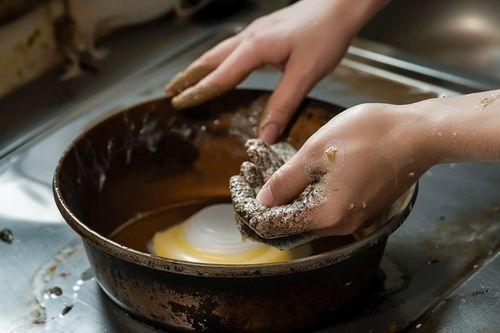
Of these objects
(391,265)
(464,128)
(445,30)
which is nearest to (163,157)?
(391,265)

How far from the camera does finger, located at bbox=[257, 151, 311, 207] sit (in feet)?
2.65

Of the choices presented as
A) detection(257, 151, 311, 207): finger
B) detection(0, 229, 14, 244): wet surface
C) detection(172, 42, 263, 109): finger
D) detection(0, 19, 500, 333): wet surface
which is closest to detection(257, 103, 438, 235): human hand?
detection(257, 151, 311, 207): finger

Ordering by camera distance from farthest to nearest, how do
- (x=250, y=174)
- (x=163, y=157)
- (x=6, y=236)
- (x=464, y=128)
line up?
1. (x=163, y=157)
2. (x=6, y=236)
3. (x=250, y=174)
4. (x=464, y=128)

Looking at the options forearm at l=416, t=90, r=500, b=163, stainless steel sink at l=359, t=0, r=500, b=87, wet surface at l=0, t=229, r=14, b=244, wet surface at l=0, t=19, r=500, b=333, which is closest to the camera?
forearm at l=416, t=90, r=500, b=163

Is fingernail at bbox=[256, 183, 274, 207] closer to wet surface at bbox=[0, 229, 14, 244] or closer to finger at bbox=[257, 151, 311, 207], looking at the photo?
finger at bbox=[257, 151, 311, 207]

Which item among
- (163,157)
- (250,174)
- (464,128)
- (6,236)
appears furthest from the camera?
(163,157)

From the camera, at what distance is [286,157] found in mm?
981

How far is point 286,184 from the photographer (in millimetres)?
811

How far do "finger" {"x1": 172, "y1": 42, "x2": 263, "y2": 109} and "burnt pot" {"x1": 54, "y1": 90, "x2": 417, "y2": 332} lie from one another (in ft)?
0.17

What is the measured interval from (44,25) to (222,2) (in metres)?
0.42

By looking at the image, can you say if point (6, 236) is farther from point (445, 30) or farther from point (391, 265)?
point (445, 30)

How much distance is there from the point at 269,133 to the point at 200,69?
0.15m

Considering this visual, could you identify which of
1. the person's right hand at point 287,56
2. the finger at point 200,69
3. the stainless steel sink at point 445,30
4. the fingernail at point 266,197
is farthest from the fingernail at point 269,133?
the stainless steel sink at point 445,30

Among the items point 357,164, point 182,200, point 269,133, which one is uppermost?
point 357,164
